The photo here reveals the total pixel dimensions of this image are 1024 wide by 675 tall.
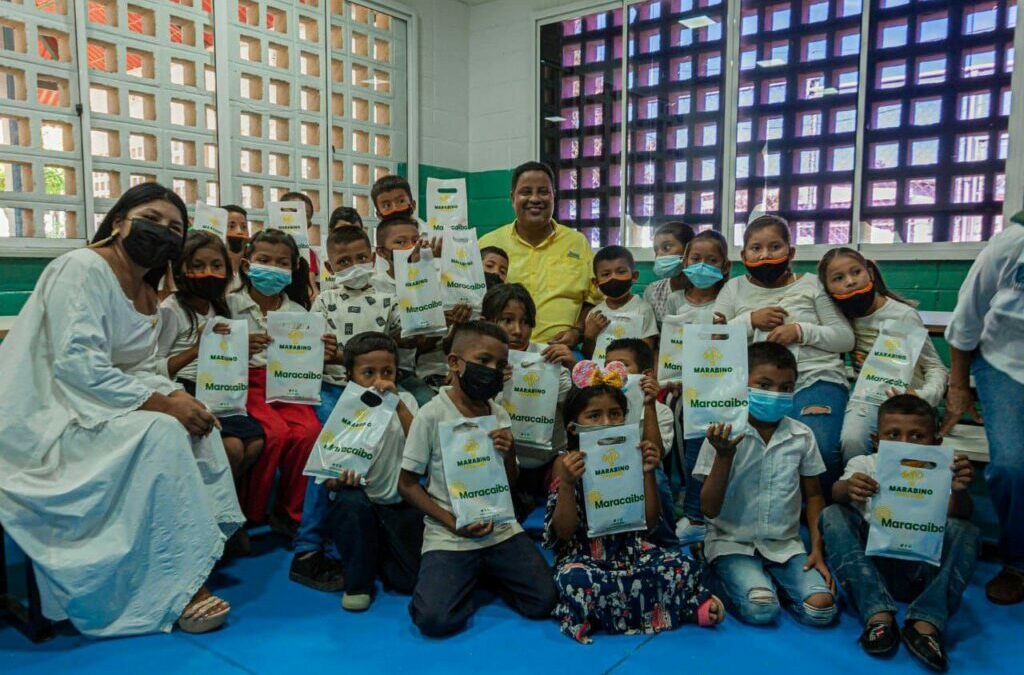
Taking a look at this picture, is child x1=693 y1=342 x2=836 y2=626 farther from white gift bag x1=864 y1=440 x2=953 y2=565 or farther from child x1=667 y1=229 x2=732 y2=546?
child x1=667 y1=229 x2=732 y2=546

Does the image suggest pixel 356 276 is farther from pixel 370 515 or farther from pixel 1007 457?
pixel 1007 457

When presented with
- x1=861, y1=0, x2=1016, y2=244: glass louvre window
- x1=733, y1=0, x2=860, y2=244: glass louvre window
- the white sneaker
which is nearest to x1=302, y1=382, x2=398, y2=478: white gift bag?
the white sneaker

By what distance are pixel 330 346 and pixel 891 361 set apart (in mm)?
2416

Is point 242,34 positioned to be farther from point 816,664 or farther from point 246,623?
point 816,664

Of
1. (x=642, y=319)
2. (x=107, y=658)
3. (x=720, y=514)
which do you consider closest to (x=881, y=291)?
(x=642, y=319)

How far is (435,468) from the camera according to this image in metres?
2.54

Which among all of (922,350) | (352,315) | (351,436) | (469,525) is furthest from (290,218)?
(922,350)

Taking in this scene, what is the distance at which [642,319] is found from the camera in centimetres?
323

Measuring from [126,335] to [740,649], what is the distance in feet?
7.54

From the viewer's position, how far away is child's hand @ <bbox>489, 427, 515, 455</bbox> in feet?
7.93

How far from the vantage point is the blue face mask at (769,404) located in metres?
2.50

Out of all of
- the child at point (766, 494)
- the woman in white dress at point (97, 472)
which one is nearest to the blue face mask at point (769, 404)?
the child at point (766, 494)

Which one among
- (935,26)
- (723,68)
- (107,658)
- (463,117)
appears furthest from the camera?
(463,117)

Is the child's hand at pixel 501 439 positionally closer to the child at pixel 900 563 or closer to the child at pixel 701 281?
the child at pixel 701 281
